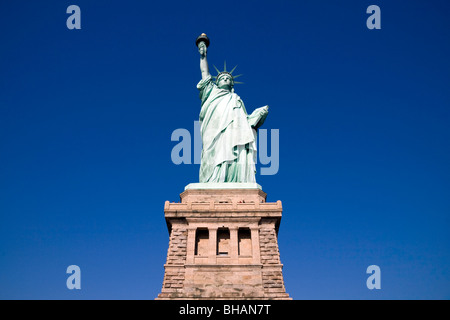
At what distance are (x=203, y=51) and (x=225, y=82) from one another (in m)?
3.06

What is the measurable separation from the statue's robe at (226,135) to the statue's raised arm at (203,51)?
846 mm

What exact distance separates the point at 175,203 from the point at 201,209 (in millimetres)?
1370

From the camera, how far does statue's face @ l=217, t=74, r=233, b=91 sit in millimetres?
26703

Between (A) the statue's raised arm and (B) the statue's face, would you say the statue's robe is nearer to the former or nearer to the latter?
(B) the statue's face

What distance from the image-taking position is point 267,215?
19266mm

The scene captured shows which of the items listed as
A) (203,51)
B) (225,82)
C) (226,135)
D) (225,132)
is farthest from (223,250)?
(203,51)

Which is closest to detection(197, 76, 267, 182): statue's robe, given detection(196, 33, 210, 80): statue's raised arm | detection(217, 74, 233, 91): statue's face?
detection(217, 74, 233, 91): statue's face

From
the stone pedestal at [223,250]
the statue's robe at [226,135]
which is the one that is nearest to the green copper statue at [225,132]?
the statue's robe at [226,135]
